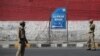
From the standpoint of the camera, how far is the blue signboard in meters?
31.4

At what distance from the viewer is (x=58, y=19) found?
103ft

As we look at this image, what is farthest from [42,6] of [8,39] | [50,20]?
[8,39]

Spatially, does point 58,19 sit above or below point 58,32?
above

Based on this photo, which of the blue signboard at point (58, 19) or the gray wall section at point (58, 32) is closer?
the gray wall section at point (58, 32)

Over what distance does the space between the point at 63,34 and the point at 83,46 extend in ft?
8.62

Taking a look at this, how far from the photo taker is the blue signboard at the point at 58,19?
1235 inches

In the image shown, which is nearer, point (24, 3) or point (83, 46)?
point (83, 46)

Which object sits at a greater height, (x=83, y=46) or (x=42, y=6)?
(x=42, y=6)

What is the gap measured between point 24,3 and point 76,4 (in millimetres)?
3515

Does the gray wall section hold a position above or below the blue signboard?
below

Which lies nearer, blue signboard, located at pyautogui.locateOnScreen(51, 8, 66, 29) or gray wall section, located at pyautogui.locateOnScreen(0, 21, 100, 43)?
gray wall section, located at pyautogui.locateOnScreen(0, 21, 100, 43)

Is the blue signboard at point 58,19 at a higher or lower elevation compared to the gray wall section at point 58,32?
higher

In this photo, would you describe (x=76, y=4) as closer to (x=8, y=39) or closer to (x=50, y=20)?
(x=50, y=20)

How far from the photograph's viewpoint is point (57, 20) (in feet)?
103
